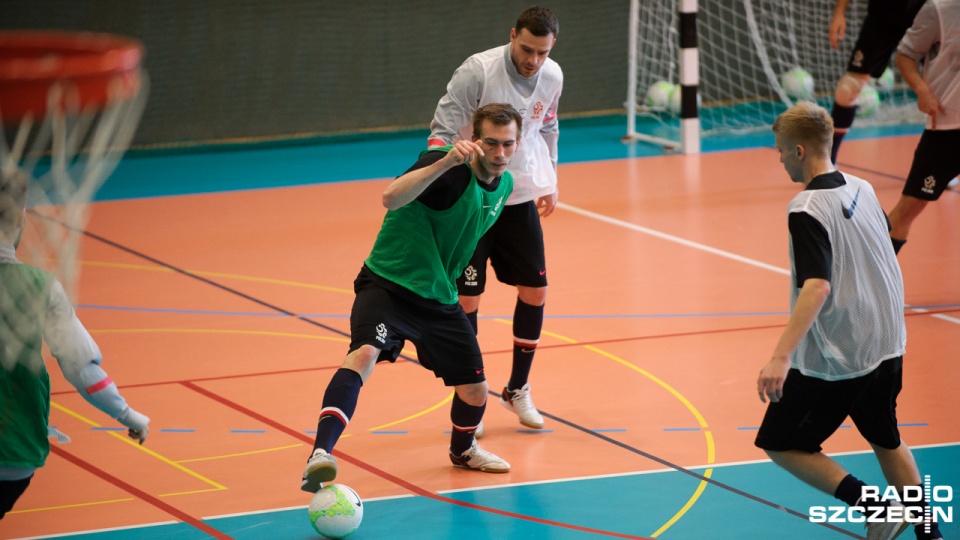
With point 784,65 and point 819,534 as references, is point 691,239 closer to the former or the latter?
point 819,534

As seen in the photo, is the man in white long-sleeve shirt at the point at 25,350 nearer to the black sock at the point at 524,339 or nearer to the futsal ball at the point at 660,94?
the black sock at the point at 524,339

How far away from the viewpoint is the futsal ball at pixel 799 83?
15009 mm

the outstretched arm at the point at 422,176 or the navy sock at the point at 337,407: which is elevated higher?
Result: the outstretched arm at the point at 422,176

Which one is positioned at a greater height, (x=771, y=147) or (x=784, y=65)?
(x=784, y=65)

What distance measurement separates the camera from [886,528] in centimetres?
434

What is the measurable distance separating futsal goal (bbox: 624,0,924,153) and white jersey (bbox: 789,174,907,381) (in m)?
10.1

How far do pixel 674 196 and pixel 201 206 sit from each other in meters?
4.28

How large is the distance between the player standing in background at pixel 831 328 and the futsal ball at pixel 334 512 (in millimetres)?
1580

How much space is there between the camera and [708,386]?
6.61 m

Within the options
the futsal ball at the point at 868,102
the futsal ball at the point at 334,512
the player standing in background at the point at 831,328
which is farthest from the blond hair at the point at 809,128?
the futsal ball at the point at 868,102

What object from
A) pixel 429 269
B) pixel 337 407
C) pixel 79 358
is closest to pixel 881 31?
pixel 429 269

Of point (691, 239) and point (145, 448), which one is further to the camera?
point (691, 239)

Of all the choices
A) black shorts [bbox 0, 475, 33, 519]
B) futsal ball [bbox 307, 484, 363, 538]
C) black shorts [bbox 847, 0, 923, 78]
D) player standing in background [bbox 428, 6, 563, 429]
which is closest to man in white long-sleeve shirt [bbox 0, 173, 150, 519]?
black shorts [bbox 0, 475, 33, 519]

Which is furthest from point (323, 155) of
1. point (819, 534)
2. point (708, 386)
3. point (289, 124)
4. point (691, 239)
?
point (819, 534)
